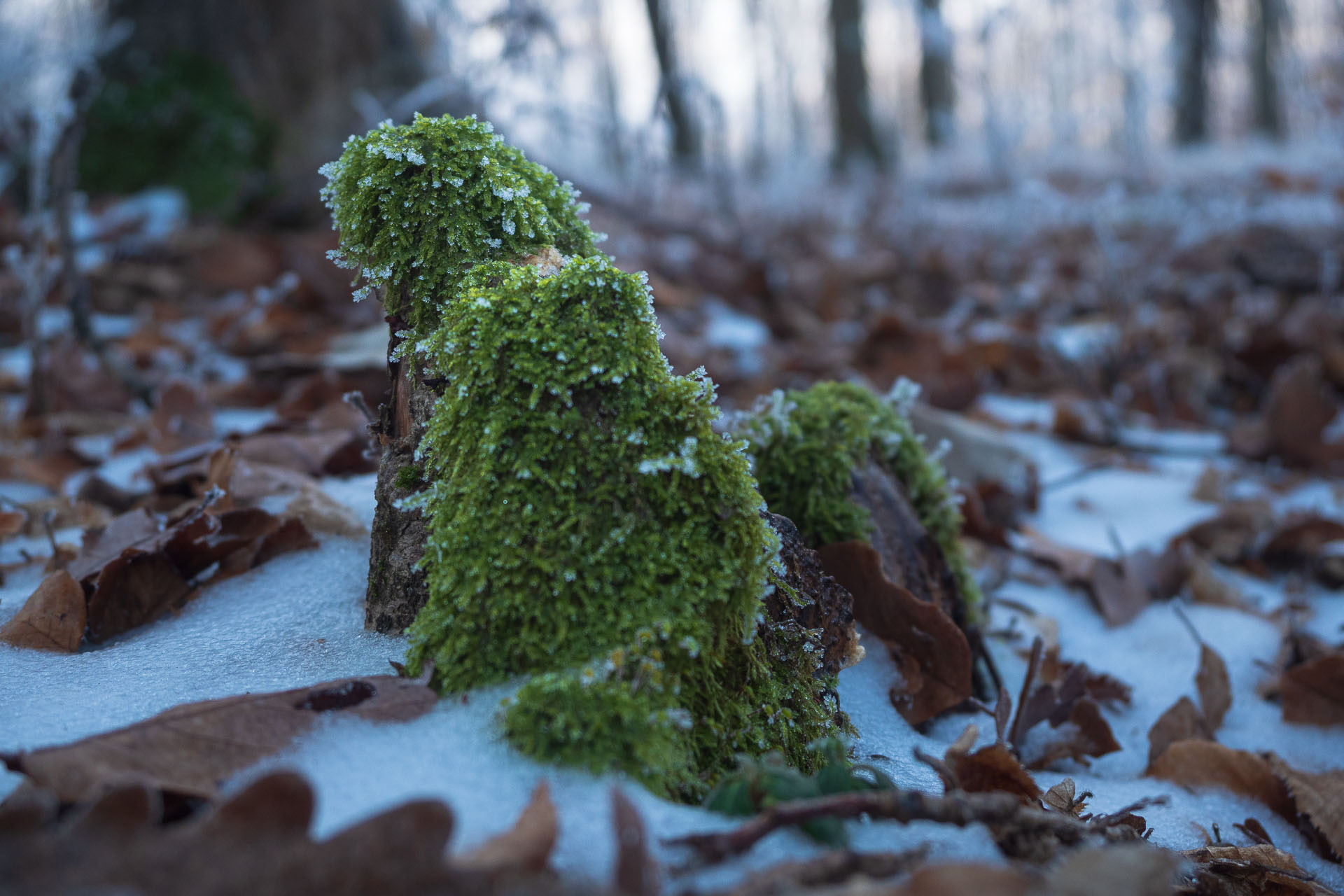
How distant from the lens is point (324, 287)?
3881 millimetres

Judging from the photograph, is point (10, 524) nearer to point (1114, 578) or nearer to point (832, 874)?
point (832, 874)

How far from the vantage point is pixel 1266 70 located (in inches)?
713

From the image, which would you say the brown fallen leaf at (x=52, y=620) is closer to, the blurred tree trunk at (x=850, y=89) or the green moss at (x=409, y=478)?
the green moss at (x=409, y=478)

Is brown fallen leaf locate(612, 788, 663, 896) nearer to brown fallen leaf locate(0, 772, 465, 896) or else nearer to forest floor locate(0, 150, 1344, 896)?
forest floor locate(0, 150, 1344, 896)

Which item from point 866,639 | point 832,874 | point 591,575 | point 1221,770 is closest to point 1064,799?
point 866,639

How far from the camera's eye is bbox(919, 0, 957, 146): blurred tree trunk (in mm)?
6238

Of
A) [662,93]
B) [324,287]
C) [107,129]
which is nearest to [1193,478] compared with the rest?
[662,93]

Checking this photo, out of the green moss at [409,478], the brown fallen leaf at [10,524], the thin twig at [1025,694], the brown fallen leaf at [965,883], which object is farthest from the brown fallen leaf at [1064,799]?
the brown fallen leaf at [10,524]

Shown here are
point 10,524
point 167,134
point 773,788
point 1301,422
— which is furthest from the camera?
point 167,134

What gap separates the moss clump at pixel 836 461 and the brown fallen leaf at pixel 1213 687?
476mm

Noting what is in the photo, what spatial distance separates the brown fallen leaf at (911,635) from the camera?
4.99 feet

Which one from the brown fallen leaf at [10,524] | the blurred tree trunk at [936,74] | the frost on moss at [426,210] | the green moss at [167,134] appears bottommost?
the brown fallen leaf at [10,524]

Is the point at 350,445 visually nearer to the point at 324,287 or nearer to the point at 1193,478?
the point at 324,287

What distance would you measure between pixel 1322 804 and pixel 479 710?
1410mm
